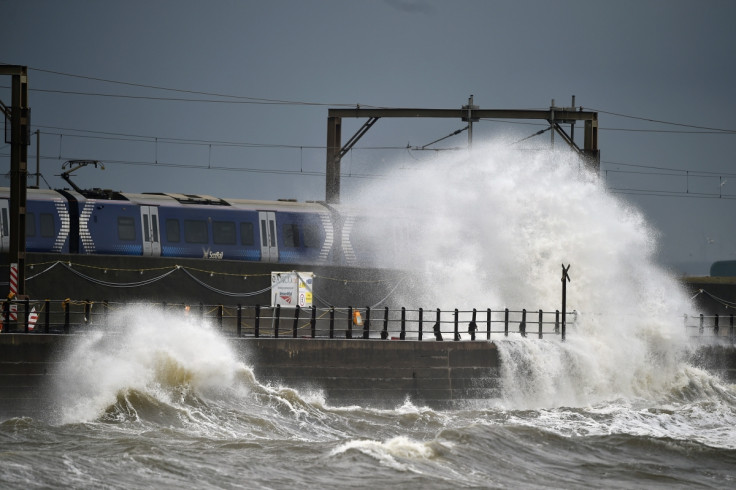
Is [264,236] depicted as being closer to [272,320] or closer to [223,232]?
[223,232]

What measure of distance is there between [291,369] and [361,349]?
73.2 inches

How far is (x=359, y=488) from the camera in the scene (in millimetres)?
18688

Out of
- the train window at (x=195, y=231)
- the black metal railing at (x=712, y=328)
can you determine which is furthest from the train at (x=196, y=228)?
the black metal railing at (x=712, y=328)

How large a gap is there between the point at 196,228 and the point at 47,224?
14.8 ft

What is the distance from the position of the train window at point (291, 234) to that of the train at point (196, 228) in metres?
0.03

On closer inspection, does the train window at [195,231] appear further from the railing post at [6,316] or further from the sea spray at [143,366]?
the railing post at [6,316]

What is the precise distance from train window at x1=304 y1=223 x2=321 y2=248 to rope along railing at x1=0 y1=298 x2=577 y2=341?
2921 millimetres

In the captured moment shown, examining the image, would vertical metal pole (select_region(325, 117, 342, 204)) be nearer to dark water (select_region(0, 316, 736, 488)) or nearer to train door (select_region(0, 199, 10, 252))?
train door (select_region(0, 199, 10, 252))

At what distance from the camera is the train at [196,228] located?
3512cm

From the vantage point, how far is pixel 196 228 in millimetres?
37469

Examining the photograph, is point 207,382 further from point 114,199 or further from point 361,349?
point 114,199

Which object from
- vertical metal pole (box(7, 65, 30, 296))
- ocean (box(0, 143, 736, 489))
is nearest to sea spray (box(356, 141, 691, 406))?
ocean (box(0, 143, 736, 489))

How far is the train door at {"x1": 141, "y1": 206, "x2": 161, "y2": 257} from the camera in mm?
36438

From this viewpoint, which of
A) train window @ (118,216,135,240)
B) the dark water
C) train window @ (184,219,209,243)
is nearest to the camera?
the dark water
